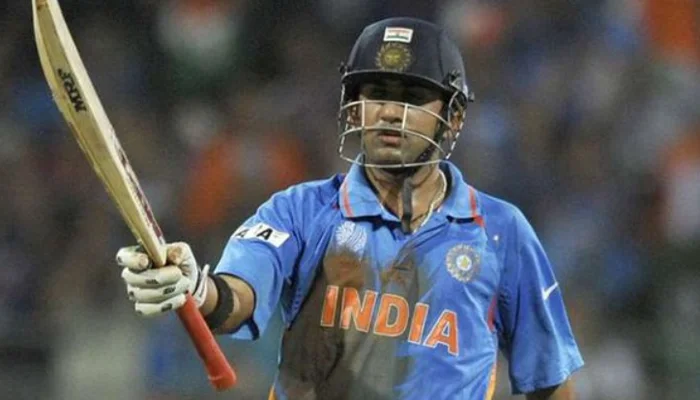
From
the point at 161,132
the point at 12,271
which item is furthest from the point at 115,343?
the point at 161,132

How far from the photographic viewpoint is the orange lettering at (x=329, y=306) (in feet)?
11.5

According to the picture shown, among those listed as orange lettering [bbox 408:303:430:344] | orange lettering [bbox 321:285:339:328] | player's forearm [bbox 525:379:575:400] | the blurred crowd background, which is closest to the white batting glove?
orange lettering [bbox 321:285:339:328]

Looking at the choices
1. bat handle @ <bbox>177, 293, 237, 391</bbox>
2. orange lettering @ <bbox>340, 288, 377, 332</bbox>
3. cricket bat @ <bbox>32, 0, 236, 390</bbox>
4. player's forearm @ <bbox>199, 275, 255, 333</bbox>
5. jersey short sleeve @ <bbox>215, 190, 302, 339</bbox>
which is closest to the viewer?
cricket bat @ <bbox>32, 0, 236, 390</bbox>

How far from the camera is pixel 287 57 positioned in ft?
22.8

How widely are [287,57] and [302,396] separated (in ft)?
11.9

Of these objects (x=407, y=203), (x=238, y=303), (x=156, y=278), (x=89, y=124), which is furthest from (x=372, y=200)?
(x=89, y=124)

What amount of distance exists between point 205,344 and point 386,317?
57cm

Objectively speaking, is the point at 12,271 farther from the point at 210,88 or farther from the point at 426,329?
the point at 426,329

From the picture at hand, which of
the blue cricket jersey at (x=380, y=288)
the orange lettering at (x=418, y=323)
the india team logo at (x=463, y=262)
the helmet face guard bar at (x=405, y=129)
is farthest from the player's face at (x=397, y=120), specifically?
the orange lettering at (x=418, y=323)

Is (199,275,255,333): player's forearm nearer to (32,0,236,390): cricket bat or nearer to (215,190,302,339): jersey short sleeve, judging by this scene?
(215,190,302,339): jersey short sleeve

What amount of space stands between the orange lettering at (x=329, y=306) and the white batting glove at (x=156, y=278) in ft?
1.89

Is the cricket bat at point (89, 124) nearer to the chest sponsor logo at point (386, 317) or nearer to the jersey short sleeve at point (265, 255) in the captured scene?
the jersey short sleeve at point (265, 255)

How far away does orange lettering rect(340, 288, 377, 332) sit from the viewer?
350 centimetres

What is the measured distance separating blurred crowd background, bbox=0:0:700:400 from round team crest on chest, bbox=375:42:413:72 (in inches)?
97.8
